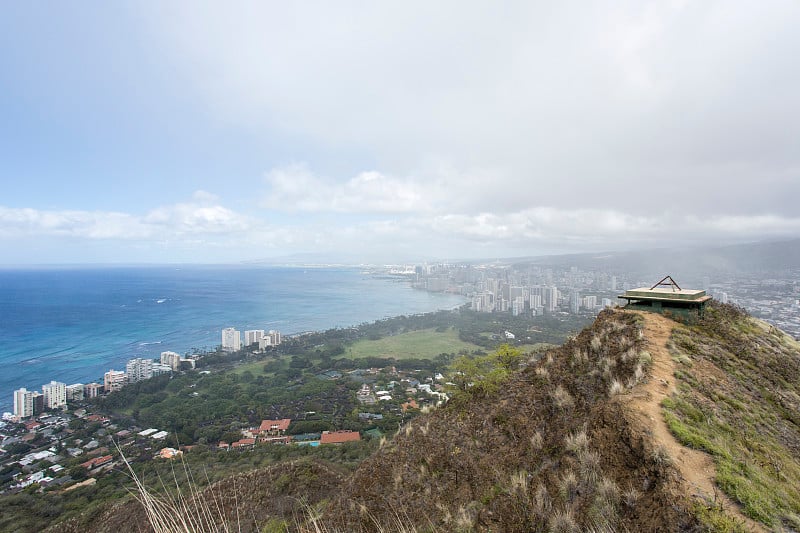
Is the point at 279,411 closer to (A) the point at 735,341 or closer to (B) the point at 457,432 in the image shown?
(B) the point at 457,432

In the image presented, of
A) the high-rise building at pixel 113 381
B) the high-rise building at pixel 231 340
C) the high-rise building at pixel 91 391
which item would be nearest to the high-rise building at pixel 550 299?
the high-rise building at pixel 231 340

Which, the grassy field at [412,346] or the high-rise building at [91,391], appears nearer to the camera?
the high-rise building at [91,391]

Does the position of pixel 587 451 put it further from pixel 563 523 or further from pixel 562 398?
pixel 562 398

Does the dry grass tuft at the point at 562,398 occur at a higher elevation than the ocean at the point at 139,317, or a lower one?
higher

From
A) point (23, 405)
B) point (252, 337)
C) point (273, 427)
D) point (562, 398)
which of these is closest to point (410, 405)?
point (273, 427)

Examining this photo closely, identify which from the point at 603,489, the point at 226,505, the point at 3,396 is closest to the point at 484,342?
the point at 226,505

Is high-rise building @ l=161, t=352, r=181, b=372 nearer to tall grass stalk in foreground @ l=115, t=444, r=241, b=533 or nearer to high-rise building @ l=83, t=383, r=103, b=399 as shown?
high-rise building @ l=83, t=383, r=103, b=399

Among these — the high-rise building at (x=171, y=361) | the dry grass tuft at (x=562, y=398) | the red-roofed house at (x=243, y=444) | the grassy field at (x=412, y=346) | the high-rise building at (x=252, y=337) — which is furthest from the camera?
the high-rise building at (x=252, y=337)

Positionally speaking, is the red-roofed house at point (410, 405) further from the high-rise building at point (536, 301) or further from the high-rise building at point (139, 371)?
the high-rise building at point (536, 301)
